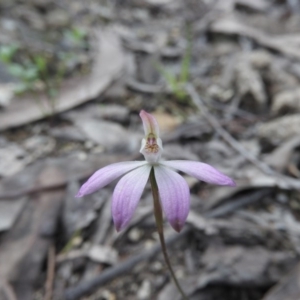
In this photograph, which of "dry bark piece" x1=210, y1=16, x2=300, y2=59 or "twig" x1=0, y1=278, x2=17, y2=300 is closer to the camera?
"twig" x1=0, y1=278, x2=17, y2=300

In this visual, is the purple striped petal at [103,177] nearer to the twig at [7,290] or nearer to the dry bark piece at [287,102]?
the twig at [7,290]

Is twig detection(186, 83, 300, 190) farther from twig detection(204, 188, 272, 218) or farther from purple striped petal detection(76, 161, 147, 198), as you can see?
purple striped petal detection(76, 161, 147, 198)

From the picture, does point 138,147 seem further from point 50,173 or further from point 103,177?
point 103,177

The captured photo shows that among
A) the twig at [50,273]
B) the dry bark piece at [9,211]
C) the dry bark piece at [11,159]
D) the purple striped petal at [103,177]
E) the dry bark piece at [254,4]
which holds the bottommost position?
the twig at [50,273]

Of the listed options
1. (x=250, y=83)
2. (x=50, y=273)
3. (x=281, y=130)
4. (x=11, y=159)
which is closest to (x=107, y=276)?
(x=50, y=273)

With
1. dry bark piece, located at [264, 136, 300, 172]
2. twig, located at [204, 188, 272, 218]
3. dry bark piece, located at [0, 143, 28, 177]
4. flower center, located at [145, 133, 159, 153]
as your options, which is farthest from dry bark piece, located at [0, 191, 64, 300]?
dry bark piece, located at [264, 136, 300, 172]

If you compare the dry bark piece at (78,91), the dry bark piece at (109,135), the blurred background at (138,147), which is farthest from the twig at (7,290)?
the dry bark piece at (78,91)
